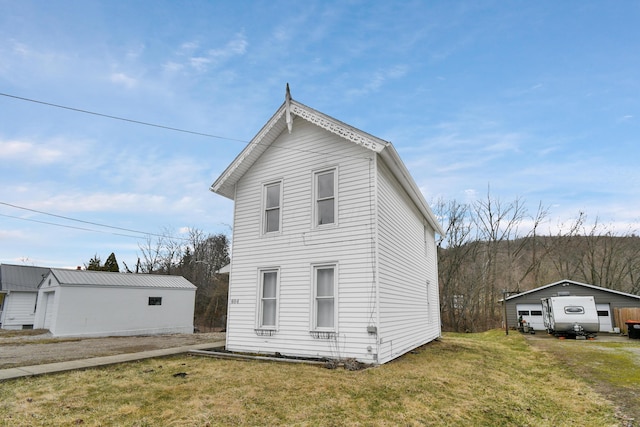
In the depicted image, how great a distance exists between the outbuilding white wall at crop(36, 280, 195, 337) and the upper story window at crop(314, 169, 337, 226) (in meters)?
17.9

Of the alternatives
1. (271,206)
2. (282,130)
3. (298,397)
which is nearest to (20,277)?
(271,206)

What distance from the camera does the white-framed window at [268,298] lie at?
32.2 ft

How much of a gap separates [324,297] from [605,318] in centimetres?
2279

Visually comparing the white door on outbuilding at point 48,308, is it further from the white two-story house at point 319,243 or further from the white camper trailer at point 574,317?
the white camper trailer at point 574,317

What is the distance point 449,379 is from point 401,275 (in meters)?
3.87

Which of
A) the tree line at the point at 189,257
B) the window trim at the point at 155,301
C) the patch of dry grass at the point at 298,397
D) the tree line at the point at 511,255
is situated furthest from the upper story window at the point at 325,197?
the tree line at the point at 189,257

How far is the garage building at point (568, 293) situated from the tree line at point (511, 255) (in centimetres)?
294

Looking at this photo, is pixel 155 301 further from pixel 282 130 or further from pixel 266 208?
pixel 282 130

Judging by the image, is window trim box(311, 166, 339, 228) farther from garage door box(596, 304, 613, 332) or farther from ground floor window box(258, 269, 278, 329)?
garage door box(596, 304, 613, 332)

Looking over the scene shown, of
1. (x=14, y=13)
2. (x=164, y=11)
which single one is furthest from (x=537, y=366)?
(x=14, y=13)

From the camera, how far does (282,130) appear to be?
1075 cm

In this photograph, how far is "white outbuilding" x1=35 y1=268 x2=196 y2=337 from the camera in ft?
64.4

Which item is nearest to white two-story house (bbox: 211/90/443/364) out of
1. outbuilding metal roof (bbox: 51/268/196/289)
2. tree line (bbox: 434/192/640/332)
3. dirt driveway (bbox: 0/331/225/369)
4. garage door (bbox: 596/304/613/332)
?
dirt driveway (bbox: 0/331/225/369)

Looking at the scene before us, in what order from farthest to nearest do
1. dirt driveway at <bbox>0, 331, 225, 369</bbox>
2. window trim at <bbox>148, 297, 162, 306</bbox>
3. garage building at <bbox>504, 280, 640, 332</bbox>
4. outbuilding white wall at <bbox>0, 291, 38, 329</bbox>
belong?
outbuilding white wall at <bbox>0, 291, 38, 329</bbox> → window trim at <bbox>148, 297, 162, 306</bbox> → garage building at <bbox>504, 280, 640, 332</bbox> → dirt driveway at <bbox>0, 331, 225, 369</bbox>
